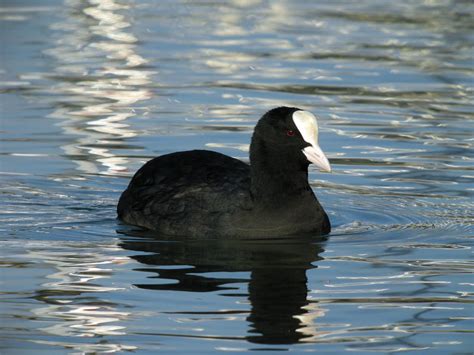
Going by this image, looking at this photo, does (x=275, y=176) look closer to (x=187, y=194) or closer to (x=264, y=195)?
(x=264, y=195)

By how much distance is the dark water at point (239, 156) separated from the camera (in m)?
7.11

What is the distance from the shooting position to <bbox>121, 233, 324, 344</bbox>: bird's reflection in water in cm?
708

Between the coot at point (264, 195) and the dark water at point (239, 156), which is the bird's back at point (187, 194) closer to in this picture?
the coot at point (264, 195)

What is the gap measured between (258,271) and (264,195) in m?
1.05

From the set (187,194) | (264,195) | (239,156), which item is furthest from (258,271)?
(239,156)

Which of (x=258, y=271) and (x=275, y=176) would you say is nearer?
(x=258, y=271)

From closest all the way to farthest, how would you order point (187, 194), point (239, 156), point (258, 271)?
1. point (258, 271)
2. point (187, 194)
3. point (239, 156)

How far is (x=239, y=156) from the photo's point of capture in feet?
38.5

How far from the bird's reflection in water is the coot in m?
0.13

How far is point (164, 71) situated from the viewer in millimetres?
15711

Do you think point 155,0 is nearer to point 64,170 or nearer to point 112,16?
point 112,16

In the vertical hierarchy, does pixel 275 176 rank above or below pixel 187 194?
above

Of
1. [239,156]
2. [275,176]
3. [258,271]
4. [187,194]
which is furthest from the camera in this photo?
[239,156]

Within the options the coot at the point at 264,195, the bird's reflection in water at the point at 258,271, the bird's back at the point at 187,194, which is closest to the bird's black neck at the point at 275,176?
the coot at the point at 264,195
